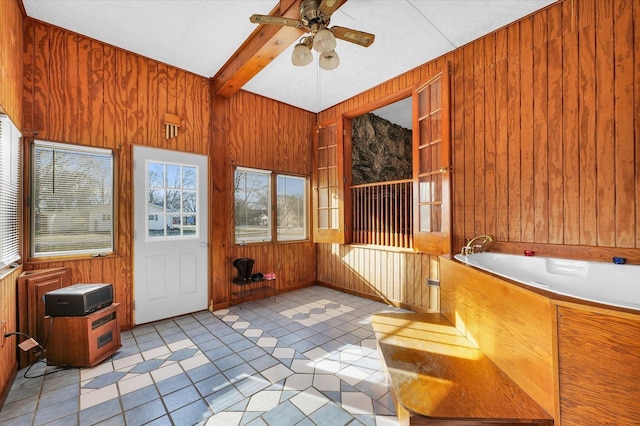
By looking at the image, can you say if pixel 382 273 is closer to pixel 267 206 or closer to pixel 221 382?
pixel 267 206

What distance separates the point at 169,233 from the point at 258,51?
90.0 inches

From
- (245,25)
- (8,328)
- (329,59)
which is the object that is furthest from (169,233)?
(329,59)

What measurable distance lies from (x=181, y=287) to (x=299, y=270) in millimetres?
1852

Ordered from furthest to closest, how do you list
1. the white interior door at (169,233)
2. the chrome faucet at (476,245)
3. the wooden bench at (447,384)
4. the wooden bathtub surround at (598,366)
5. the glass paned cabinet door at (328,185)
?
the glass paned cabinet door at (328,185) < the white interior door at (169,233) < the chrome faucet at (476,245) < the wooden bench at (447,384) < the wooden bathtub surround at (598,366)

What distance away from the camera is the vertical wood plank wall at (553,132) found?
6.73 ft

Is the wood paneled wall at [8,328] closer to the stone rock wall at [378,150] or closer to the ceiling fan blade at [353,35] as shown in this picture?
the ceiling fan blade at [353,35]

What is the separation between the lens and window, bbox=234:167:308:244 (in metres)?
3.96

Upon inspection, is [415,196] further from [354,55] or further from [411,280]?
[354,55]

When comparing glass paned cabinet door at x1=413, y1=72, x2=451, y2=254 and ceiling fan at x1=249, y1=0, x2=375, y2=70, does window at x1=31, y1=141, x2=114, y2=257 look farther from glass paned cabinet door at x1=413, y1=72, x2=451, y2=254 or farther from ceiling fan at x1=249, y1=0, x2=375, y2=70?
glass paned cabinet door at x1=413, y1=72, x2=451, y2=254

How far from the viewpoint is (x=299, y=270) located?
454 cm

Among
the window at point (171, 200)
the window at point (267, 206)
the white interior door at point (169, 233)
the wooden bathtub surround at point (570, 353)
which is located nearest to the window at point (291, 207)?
the window at point (267, 206)

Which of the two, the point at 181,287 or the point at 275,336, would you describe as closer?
the point at 275,336

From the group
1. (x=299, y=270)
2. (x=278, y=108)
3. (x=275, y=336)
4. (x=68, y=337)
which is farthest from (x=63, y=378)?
(x=278, y=108)

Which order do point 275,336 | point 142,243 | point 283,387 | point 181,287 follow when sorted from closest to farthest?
1. point 283,387
2. point 275,336
3. point 142,243
4. point 181,287
